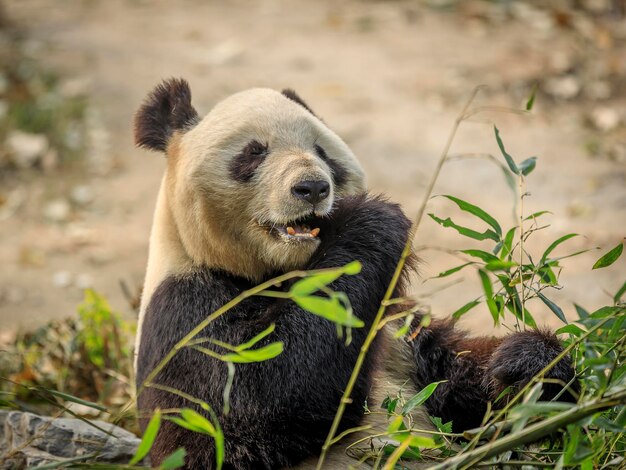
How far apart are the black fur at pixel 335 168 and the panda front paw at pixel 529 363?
96 centimetres

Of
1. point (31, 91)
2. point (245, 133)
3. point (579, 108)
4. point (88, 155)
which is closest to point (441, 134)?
point (579, 108)

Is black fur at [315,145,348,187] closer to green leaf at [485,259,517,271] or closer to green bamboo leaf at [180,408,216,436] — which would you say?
green leaf at [485,259,517,271]

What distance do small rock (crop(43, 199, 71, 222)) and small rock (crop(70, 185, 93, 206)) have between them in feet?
0.32

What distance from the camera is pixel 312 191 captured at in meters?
3.33

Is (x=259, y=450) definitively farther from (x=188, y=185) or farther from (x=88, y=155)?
(x=88, y=155)

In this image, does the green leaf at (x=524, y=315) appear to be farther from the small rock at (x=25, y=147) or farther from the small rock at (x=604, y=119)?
the small rock at (x=25, y=147)

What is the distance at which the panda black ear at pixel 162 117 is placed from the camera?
3.92 meters

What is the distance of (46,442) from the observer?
385cm

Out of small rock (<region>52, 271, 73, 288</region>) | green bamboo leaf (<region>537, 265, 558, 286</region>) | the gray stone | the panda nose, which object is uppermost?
the panda nose

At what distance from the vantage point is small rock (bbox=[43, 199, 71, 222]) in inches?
328

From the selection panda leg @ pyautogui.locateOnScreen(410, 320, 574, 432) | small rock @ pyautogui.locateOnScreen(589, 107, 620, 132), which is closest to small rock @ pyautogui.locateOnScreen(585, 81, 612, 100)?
small rock @ pyautogui.locateOnScreen(589, 107, 620, 132)

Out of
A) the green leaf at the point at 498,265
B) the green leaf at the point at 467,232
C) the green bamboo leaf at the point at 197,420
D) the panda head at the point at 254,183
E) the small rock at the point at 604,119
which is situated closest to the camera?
the green bamboo leaf at the point at 197,420

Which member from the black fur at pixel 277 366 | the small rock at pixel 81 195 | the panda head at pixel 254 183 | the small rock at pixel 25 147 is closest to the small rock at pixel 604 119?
the small rock at pixel 81 195

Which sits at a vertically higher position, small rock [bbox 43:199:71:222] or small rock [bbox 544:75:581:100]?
small rock [bbox 544:75:581:100]
